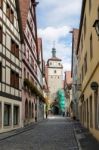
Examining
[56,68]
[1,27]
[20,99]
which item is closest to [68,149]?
[1,27]

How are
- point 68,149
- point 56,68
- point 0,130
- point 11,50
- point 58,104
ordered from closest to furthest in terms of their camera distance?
point 68,149, point 0,130, point 11,50, point 58,104, point 56,68

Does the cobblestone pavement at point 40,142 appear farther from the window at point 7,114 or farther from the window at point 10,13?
the window at point 10,13

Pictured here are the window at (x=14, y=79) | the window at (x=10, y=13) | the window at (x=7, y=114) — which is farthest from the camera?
the window at (x=14, y=79)

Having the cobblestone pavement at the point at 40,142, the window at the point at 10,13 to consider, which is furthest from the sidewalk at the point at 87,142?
the window at the point at 10,13

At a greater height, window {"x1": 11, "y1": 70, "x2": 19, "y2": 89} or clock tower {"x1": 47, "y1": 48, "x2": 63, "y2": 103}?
clock tower {"x1": 47, "y1": 48, "x2": 63, "y2": 103}

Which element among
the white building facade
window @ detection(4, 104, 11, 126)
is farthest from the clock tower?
window @ detection(4, 104, 11, 126)

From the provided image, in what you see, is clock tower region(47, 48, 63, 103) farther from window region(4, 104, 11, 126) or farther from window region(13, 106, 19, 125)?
window region(4, 104, 11, 126)

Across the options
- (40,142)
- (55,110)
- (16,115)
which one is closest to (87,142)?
(40,142)

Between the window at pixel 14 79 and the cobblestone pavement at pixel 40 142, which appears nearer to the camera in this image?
the cobblestone pavement at pixel 40 142

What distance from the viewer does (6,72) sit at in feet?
103

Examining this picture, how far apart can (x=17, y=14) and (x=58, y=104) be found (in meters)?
105

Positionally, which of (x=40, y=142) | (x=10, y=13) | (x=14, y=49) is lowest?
(x=40, y=142)

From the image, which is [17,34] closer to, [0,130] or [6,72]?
[6,72]

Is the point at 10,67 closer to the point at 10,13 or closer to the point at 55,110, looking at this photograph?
the point at 10,13
